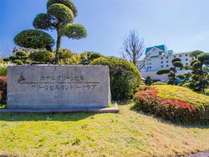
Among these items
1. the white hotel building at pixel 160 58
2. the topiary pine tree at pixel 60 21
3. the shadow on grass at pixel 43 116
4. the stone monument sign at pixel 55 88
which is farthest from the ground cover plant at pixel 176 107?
the white hotel building at pixel 160 58

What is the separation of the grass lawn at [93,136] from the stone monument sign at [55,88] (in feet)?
1.96

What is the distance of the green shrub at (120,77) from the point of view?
6.56 m

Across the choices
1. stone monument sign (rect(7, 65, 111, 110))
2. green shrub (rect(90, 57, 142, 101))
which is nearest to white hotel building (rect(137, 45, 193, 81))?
green shrub (rect(90, 57, 142, 101))

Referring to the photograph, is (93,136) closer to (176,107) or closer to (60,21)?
(176,107)

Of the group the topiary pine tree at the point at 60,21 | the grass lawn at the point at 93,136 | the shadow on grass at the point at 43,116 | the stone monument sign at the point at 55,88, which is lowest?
the grass lawn at the point at 93,136

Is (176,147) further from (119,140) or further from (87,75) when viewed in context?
(87,75)

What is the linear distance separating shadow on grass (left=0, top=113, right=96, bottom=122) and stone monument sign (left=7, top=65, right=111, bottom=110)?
466 millimetres

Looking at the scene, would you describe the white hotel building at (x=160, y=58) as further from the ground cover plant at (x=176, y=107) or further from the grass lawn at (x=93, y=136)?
the grass lawn at (x=93, y=136)

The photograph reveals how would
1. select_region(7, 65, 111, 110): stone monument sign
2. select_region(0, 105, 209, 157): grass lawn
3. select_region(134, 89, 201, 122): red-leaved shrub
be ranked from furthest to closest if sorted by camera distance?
select_region(7, 65, 111, 110): stone monument sign → select_region(134, 89, 201, 122): red-leaved shrub → select_region(0, 105, 209, 157): grass lawn

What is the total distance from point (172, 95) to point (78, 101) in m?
4.00

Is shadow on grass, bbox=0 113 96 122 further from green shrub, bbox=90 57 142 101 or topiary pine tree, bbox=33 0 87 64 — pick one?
topiary pine tree, bbox=33 0 87 64

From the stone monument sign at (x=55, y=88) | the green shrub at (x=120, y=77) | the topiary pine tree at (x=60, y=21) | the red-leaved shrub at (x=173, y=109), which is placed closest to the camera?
the red-leaved shrub at (x=173, y=109)

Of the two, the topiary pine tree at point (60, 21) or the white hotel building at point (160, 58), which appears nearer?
the topiary pine tree at point (60, 21)

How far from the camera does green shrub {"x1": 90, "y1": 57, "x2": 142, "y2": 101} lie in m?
6.56
